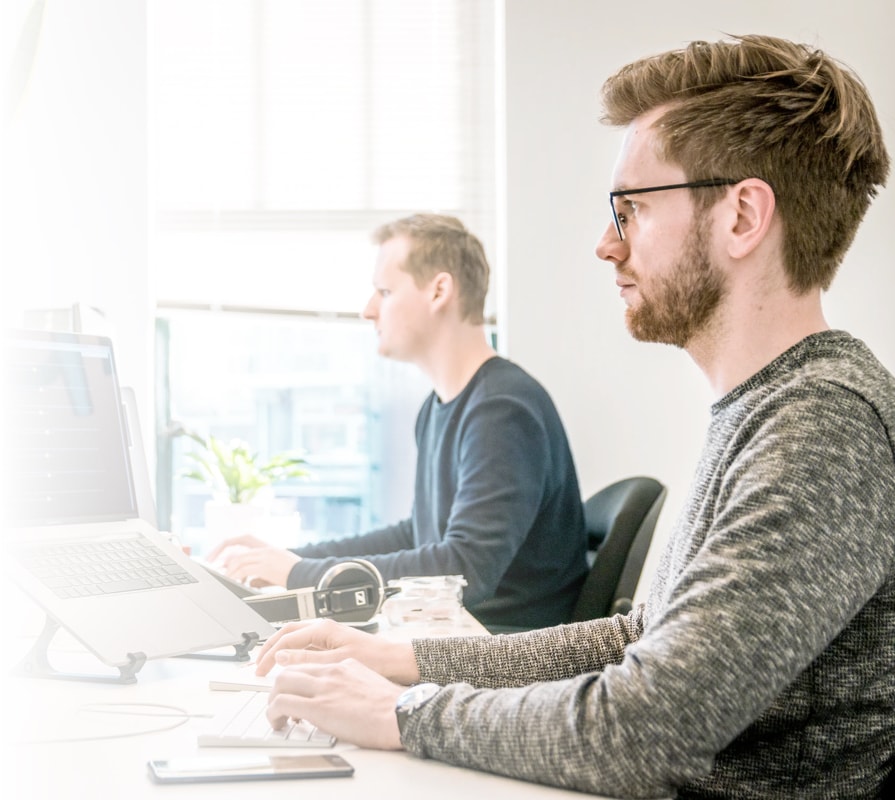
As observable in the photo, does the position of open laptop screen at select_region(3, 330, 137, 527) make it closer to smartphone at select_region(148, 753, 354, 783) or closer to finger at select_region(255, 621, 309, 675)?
finger at select_region(255, 621, 309, 675)

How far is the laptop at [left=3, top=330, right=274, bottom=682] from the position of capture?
45.3 inches

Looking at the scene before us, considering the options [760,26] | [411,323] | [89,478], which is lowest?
[89,478]

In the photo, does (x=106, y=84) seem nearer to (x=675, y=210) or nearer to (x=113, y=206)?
(x=113, y=206)

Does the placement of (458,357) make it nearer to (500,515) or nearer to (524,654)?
(500,515)

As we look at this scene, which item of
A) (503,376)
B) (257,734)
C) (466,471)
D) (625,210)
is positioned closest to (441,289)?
(503,376)

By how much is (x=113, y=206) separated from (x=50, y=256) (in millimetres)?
410

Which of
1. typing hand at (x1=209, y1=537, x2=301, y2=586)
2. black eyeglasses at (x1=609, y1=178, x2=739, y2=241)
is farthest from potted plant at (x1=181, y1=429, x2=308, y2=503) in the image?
black eyeglasses at (x1=609, y1=178, x2=739, y2=241)

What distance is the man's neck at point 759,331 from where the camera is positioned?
1.05 m

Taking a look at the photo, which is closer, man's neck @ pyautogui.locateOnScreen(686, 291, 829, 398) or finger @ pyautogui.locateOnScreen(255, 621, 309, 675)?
man's neck @ pyautogui.locateOnScreen(686, 291, 829, 398)

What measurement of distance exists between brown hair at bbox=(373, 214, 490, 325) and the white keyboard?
1.51m

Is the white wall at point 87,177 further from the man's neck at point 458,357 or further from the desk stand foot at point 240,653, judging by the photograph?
the desk stand foot at point 240,653

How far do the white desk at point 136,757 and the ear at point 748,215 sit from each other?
59cm

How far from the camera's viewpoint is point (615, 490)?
2281 millimetres

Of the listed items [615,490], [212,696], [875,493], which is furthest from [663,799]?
[615,490]
